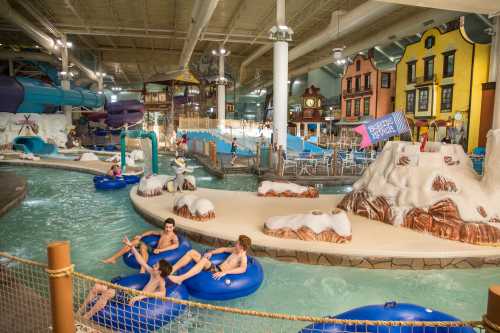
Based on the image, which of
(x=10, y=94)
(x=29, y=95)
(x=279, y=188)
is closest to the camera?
(x=279, y=188)

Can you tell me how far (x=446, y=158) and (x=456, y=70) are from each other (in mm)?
13550

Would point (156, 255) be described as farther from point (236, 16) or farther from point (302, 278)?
point (236, 16)

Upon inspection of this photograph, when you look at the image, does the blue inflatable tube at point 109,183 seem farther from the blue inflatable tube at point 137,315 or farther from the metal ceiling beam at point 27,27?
the metal ceiling beam at point 27,27

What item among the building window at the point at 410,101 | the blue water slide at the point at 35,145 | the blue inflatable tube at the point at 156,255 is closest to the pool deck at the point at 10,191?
the blue inflatable tube at the point at 156,255

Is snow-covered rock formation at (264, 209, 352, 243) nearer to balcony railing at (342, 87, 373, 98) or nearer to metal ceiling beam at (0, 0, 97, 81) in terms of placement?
metal ceiling beam at (0, 0, 97, 81)

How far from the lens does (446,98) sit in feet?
63.5

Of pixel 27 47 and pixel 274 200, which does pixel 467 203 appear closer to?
pixel 274 200

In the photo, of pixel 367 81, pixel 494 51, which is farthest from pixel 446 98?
pixel 367 81

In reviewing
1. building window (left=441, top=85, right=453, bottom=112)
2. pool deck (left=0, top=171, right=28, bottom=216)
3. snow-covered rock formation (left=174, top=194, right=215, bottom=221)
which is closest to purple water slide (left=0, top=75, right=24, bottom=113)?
pool deck (left=0, top=171, right=28, bottom=216)

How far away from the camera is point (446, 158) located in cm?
758

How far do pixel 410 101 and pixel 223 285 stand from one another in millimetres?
20752

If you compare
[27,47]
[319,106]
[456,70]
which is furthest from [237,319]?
[27,47]

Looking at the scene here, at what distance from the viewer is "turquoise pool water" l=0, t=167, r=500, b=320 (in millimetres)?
5047

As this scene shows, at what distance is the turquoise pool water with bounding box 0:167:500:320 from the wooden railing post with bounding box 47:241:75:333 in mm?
2954
